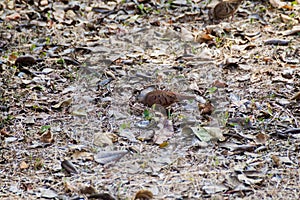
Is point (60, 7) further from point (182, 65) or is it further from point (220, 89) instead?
point (220, 89)

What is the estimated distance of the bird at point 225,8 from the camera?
3814 mm

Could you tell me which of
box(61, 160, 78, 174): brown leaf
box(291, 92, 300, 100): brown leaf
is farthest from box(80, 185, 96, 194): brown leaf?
box(291, 92, 300, 100): brown leaf

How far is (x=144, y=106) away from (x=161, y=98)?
10 cm

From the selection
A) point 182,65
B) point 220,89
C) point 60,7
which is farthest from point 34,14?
point 220,89

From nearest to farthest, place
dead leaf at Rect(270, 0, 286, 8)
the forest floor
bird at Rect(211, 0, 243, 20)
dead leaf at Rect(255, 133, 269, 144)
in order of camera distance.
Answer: the forest floor < dead leaf at Rect(255, 133, 269, 144) < bird at Rect(211, 0, 243, 20) < dead leaf at Rect(270, 0, 286, 8)

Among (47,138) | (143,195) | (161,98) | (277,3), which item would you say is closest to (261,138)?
(161,98)

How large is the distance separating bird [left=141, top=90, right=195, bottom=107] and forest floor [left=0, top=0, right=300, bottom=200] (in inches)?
1.3

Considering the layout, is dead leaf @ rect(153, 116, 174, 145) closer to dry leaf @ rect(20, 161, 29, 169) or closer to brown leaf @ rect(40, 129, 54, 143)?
brown leaf @ rect(40, 129, 54, 143)

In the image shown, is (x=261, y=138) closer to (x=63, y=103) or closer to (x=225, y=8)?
(x=63, y=103)

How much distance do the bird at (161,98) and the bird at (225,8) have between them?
1.07m

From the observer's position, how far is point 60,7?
4.24 metres

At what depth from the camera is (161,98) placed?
2.95 metres

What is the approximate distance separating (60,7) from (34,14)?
211mm

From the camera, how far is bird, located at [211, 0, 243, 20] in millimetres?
3814
